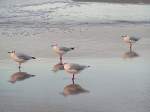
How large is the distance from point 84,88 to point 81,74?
1000mm

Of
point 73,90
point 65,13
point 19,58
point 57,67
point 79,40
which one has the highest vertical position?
point 65,13

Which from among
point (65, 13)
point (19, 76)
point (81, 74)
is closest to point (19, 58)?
point (19, 76)

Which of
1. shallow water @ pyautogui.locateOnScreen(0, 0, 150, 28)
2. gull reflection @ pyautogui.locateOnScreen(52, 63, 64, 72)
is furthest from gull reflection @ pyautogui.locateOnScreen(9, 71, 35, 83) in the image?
shallow water @ pyautogui.locateOnScreen(0, 0, 150, 28)

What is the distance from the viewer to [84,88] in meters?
8.67

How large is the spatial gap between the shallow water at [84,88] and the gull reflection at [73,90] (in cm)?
2

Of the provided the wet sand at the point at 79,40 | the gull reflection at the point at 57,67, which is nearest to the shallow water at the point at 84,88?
the gull reflection at the point at 57,67

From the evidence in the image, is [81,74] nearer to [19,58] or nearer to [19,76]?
[19,76]

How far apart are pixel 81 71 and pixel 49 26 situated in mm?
6572

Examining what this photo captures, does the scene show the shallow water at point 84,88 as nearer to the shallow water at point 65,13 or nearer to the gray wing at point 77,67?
the gray wing at point 77,67

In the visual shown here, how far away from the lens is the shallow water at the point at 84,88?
7602 mm

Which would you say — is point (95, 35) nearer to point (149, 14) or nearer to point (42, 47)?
point (42, 47)

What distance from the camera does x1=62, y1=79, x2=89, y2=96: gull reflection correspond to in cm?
841

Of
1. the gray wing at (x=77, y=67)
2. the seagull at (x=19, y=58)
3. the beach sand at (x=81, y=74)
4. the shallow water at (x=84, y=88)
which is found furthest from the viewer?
the seagull at (x=19, y=58)

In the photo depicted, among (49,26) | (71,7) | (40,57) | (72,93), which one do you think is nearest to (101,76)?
(72,93)
